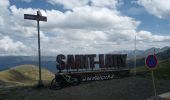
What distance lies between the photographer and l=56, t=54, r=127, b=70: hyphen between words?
41.9 meters

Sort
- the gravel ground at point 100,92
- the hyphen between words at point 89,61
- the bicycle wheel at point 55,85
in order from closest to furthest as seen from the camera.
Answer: the gravel ground at point 100,92 → the bicycle wheel at point 55,85 → the hyphen between words at point 89,61

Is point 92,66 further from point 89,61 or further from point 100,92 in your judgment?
point 100,92

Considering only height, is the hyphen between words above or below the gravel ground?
above

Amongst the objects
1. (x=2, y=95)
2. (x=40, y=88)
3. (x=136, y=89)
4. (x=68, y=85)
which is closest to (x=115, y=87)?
(x=136, y=89)

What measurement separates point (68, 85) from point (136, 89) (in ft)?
26.9

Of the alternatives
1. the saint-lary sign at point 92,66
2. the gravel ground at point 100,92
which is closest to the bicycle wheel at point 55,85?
the gravel ground at point 100,92

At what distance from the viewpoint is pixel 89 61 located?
45156 mm

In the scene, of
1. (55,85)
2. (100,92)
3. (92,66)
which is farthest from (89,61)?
(100,92)

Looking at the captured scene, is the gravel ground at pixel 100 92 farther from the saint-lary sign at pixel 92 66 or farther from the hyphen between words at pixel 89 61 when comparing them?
the hyphen between words at pixel 89 61

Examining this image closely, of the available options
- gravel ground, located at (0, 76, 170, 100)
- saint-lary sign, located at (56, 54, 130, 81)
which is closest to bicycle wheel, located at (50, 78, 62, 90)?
gravel ground, located at (0, 76, 170, 100)

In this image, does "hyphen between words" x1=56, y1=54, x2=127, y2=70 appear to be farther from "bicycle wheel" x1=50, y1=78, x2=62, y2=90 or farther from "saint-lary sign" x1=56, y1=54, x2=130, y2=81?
"bicycle wheel" x1=50, y1=78, x2=62, y2=90

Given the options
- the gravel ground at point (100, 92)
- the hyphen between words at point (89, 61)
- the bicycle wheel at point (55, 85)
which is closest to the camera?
the gravel ground at point (100, 92)

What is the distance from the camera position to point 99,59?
46688 millimetres

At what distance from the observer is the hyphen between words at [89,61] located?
4194cm
